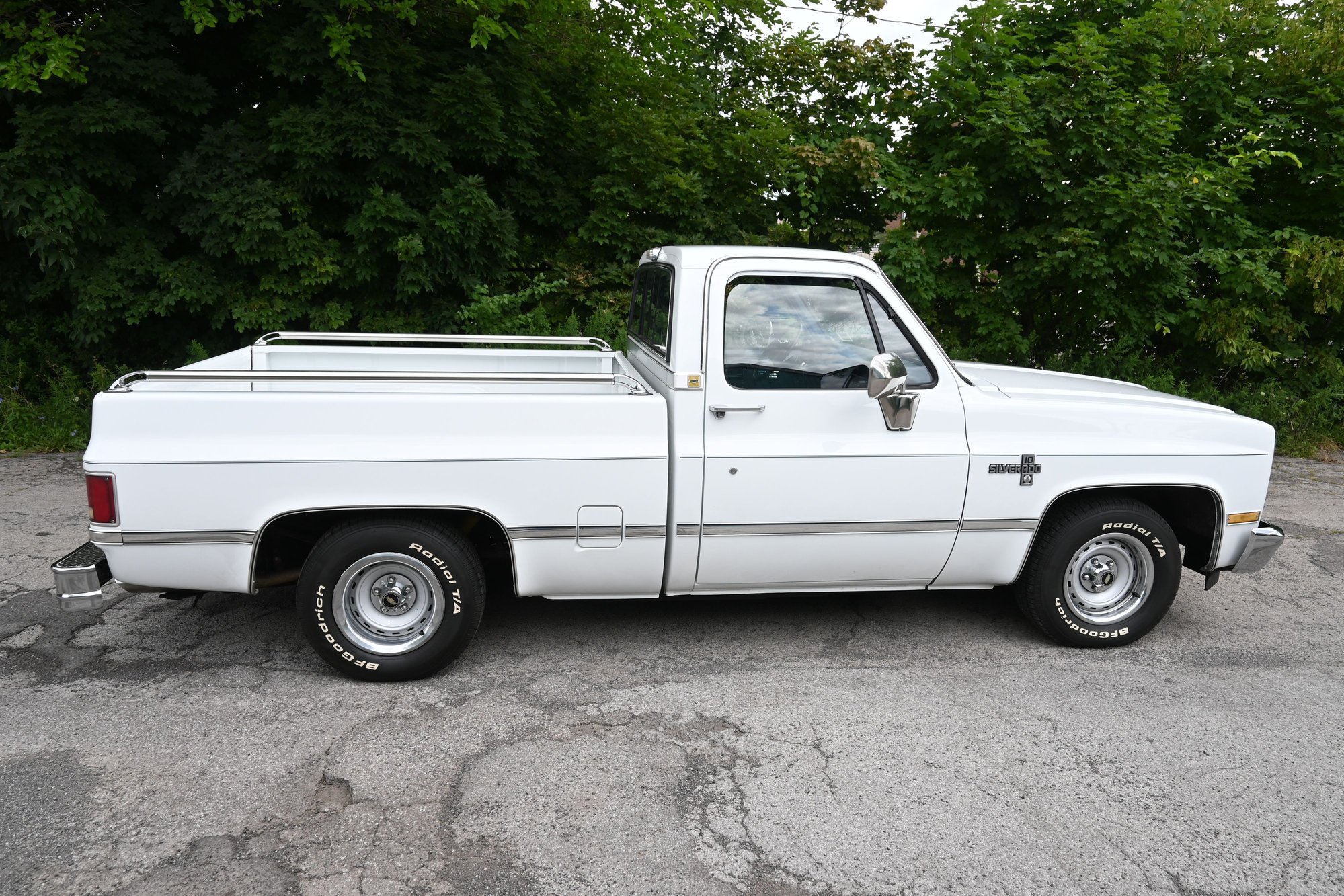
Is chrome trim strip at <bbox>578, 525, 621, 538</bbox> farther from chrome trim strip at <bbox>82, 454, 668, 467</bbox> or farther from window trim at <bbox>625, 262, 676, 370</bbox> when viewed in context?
window trim at <bbox>625, 262, 676, 370</bbox>

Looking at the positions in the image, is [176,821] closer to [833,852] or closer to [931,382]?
[833,852]

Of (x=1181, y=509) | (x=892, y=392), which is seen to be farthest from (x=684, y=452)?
(x=1181, y=509)

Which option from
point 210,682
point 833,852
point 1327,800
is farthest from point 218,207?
point 1327,800

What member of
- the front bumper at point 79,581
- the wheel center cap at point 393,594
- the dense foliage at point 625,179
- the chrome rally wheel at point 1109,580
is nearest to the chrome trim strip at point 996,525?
the chrome rally wheel at point 1109,580

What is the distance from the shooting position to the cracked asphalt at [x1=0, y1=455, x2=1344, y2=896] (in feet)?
9.37

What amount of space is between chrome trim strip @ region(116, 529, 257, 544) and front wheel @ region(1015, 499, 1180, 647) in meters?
3.61

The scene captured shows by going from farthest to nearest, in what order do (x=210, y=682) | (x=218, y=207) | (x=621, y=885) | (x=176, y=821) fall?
(x=218, y=207) → (x=210, y=682) → (x=176, y=821) → (x=621, y=885)

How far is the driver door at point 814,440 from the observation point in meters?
4.05

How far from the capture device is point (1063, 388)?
484 cm

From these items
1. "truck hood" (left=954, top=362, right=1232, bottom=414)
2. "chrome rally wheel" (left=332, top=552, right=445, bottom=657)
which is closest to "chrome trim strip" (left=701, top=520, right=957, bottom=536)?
"truck hood" (left=954, top=362, right=1232, bottom=414)

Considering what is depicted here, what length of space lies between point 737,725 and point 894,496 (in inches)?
A: 50.4

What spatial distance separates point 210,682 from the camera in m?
3.99

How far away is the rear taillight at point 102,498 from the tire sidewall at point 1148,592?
4119 millimetres

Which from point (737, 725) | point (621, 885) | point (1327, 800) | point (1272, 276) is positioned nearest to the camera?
point (621, 885)
